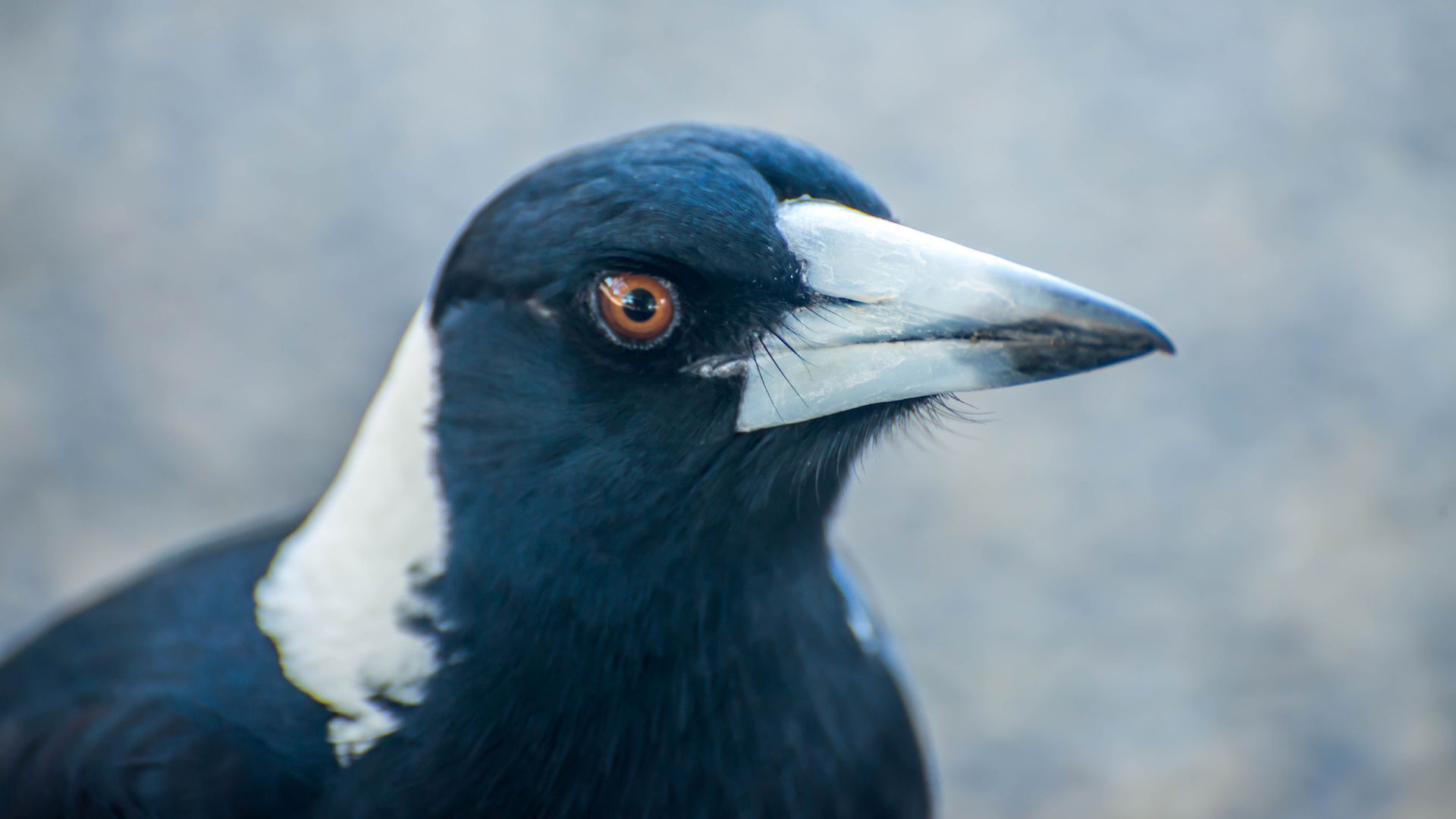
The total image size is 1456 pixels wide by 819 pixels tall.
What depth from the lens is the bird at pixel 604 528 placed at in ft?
3.75

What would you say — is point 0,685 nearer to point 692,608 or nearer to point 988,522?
point 692,608

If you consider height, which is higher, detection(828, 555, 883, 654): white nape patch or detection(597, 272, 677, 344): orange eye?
detection(597, 272, 677, 344): orange eye

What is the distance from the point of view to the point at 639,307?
1145 millimetres

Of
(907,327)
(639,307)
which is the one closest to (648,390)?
(639,307)

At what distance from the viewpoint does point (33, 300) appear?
3.43m

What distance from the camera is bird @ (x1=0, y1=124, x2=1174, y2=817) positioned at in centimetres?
114

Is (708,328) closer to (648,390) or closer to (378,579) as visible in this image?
(648,390)

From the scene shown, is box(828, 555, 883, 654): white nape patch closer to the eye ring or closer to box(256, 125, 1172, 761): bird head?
box(256, 125, 1172, 761): bird head

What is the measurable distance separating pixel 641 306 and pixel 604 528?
0.23 meters

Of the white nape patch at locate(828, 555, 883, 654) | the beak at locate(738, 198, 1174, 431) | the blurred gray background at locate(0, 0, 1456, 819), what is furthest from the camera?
the blurred gray background at locate(0, 0, 1456, 819)

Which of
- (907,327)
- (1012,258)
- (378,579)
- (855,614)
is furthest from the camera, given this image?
(1012,258)

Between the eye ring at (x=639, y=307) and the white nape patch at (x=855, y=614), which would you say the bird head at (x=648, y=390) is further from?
the white nape patch at (x=855, y=614)

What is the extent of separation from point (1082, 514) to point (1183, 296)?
746 millimetres

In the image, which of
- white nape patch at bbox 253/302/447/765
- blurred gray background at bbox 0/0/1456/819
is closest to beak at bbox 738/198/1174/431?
white nape patch at bbox 253/302/447/765
